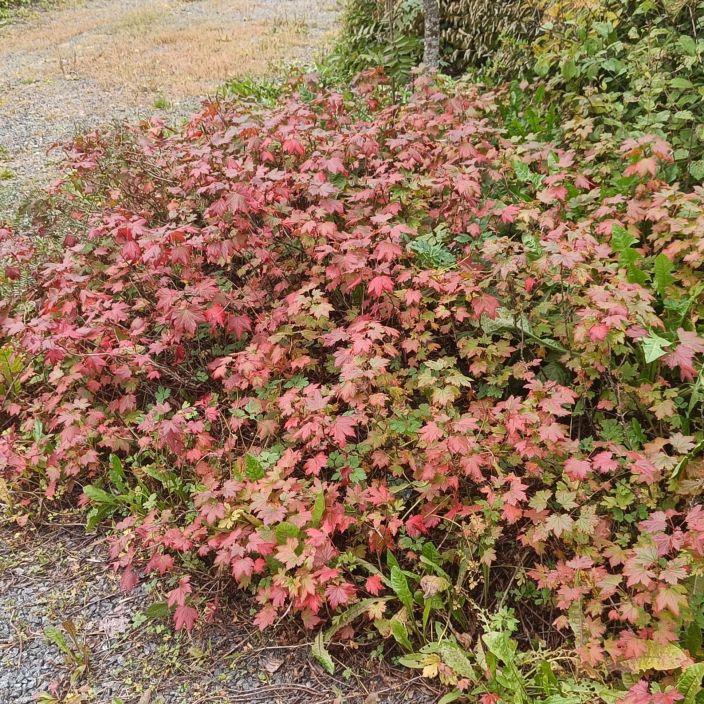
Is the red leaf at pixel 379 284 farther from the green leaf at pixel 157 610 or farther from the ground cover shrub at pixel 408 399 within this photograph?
the green leaf at pixel 157 610

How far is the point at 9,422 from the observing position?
3783mm

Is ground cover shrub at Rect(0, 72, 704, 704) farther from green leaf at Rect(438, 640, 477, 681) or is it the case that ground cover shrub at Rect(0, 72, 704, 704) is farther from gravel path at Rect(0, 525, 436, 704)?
gravel path at Rect(0, 525, 436, 704)

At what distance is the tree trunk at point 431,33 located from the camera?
212 inches

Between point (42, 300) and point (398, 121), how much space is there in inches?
108

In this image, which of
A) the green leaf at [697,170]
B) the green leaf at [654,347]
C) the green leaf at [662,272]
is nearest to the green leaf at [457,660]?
the green leaf at [654,347]

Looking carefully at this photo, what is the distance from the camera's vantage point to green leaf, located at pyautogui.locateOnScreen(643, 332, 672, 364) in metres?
2.60

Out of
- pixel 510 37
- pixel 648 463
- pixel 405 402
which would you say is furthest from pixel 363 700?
pixel 510 37

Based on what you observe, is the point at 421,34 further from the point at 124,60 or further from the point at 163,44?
the point at 163,44

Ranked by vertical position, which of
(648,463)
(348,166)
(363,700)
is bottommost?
(363,700)

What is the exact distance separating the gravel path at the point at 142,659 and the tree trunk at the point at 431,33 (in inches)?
185

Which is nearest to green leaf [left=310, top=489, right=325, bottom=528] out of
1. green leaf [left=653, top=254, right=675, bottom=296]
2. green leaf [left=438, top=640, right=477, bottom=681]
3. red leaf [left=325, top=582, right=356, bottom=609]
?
red leaf [left=325, top=582, right=356, bottom=609]

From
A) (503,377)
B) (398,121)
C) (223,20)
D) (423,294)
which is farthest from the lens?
(223,20)

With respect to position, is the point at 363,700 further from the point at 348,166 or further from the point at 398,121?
the point at 398,121

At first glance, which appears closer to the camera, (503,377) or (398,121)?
(503,377)
